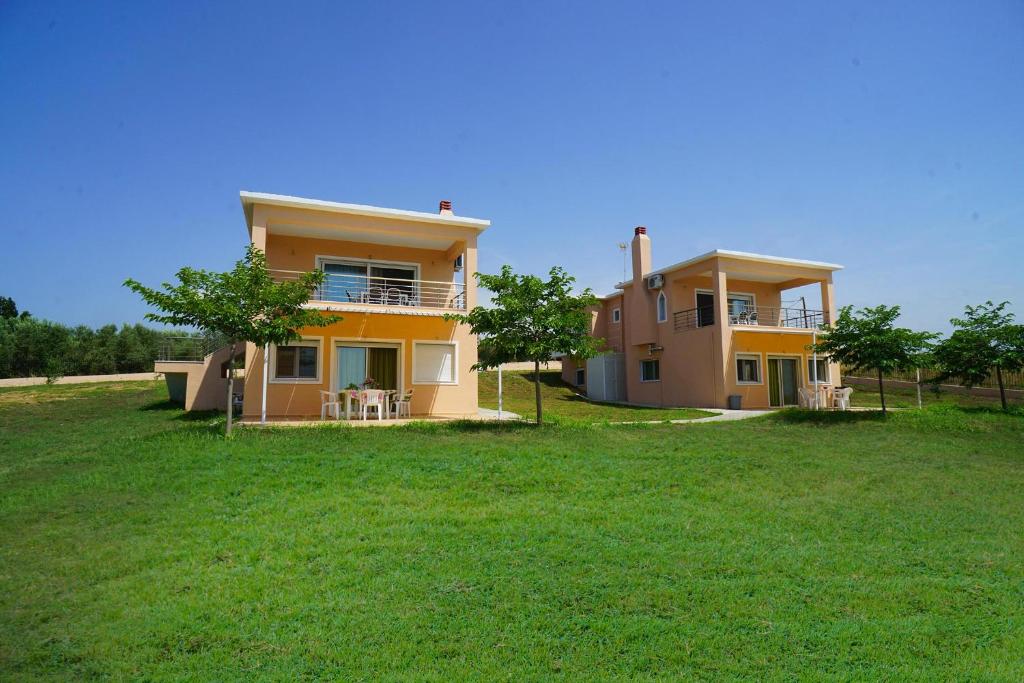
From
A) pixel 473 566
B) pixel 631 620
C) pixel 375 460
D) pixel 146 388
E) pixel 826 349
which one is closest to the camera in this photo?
pixel 631 620

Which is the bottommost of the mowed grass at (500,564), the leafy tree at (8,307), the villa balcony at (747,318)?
the mowed grass at (500,564)

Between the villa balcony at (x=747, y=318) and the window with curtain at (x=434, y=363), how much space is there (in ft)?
38.5

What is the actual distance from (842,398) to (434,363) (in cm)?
1461

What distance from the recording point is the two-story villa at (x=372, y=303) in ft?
56.2

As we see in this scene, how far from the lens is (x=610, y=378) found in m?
29.8

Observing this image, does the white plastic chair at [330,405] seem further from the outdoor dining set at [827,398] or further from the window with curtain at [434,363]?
the outdoor dining set at [827,398]

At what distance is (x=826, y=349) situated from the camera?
1961 cm

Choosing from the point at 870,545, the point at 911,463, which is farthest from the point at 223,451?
the point at 911,463

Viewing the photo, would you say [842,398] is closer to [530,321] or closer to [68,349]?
[530,321]

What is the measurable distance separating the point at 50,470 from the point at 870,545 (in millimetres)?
12748

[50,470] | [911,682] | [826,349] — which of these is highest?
[826,349]

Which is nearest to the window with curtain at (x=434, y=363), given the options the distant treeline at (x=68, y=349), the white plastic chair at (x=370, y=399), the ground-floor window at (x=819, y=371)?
the white plastic chair at (x=370, y=399)

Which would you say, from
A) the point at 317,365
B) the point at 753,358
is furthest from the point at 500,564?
the point at 753,358

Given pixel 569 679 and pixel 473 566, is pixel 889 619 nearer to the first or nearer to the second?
pixel 569 679
